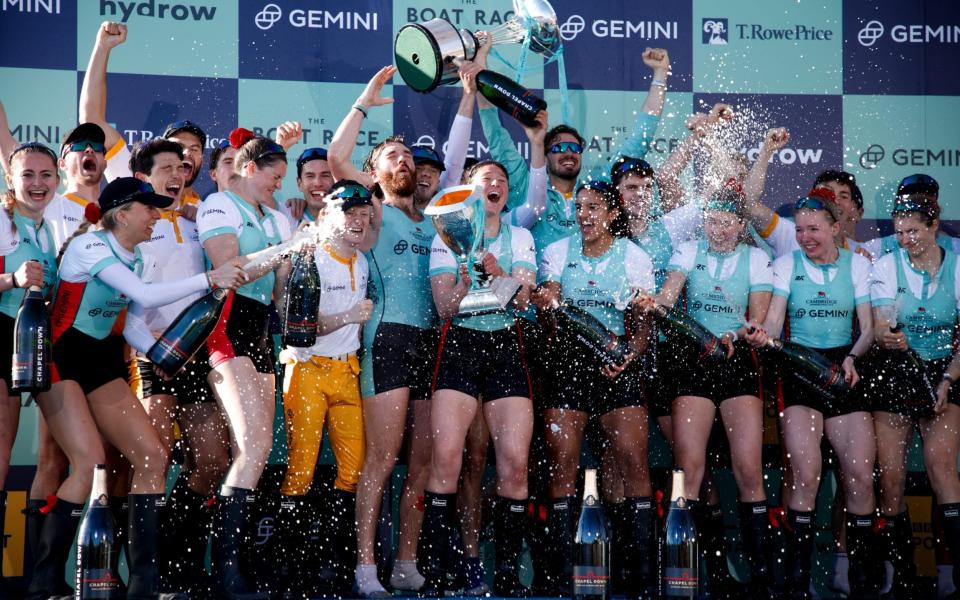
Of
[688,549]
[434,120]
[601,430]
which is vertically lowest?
[688,549]

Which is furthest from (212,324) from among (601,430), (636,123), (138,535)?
(636,123)

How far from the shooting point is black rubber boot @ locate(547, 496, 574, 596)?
4820mm

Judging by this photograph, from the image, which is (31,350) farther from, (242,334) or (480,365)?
(480,365)

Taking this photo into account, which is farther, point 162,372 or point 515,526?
point 515,526

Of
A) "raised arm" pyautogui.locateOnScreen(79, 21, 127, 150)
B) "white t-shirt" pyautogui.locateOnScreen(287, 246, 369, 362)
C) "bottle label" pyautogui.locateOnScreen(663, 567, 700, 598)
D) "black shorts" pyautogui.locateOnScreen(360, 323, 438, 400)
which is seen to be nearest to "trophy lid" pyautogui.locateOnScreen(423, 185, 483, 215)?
"white t-shirt" pyautogui.locateOnScreen(287, 246, 369, 362)

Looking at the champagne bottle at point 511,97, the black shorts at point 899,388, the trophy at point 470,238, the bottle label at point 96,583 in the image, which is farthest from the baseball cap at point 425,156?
the bottle label at point 96,583

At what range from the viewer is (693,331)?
5066mm

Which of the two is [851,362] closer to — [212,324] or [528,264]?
[528,264]

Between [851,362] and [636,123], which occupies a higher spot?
[636,123]

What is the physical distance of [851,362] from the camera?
16.8 feet

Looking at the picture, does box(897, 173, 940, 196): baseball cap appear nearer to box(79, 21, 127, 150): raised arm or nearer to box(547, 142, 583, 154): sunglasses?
box(547, 142, 583, 154): sunglasses

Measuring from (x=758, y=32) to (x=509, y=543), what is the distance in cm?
302

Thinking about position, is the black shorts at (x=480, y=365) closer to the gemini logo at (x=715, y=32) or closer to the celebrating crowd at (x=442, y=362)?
the celebrating crowd at (x=442, y=362)

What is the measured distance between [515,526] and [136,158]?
2.18 meters
